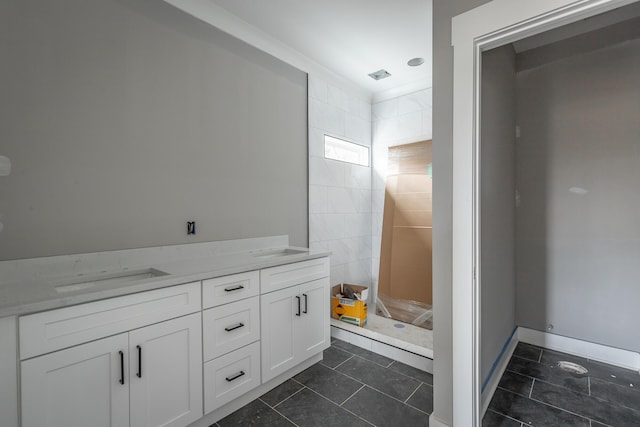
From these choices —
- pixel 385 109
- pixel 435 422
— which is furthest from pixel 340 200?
pixel 435 422

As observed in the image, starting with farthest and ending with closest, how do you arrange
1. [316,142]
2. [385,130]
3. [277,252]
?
[385,130] < [316,142] < [277,252]

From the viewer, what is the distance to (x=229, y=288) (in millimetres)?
1800

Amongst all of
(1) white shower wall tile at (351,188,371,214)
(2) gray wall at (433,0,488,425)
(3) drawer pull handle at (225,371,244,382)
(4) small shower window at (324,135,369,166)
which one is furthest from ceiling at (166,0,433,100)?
(3) drawer pull handle at (225,371,244,382)

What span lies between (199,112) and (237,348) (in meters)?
1.67

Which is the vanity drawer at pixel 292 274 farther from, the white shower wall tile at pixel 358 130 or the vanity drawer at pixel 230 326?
the white shower wall tile at pixel 358 130

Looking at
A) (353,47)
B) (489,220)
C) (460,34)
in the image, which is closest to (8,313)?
(460,34)

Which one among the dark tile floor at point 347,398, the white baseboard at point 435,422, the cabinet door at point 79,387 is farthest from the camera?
the dark tile floor at point 347,398

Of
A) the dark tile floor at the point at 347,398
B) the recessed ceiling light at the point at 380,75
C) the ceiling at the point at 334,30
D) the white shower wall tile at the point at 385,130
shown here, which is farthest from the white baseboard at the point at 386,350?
the recessed ceiling light at the point at 380,75

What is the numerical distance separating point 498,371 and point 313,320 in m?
1.44

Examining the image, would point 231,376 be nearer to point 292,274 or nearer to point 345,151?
point 292,274

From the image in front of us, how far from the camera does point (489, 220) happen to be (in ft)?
6.64

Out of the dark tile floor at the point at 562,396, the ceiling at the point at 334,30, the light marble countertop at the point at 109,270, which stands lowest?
the dark tile floor at the point at 562,396

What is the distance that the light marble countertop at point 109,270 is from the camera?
3.98 feet

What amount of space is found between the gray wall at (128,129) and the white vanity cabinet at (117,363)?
61cm
